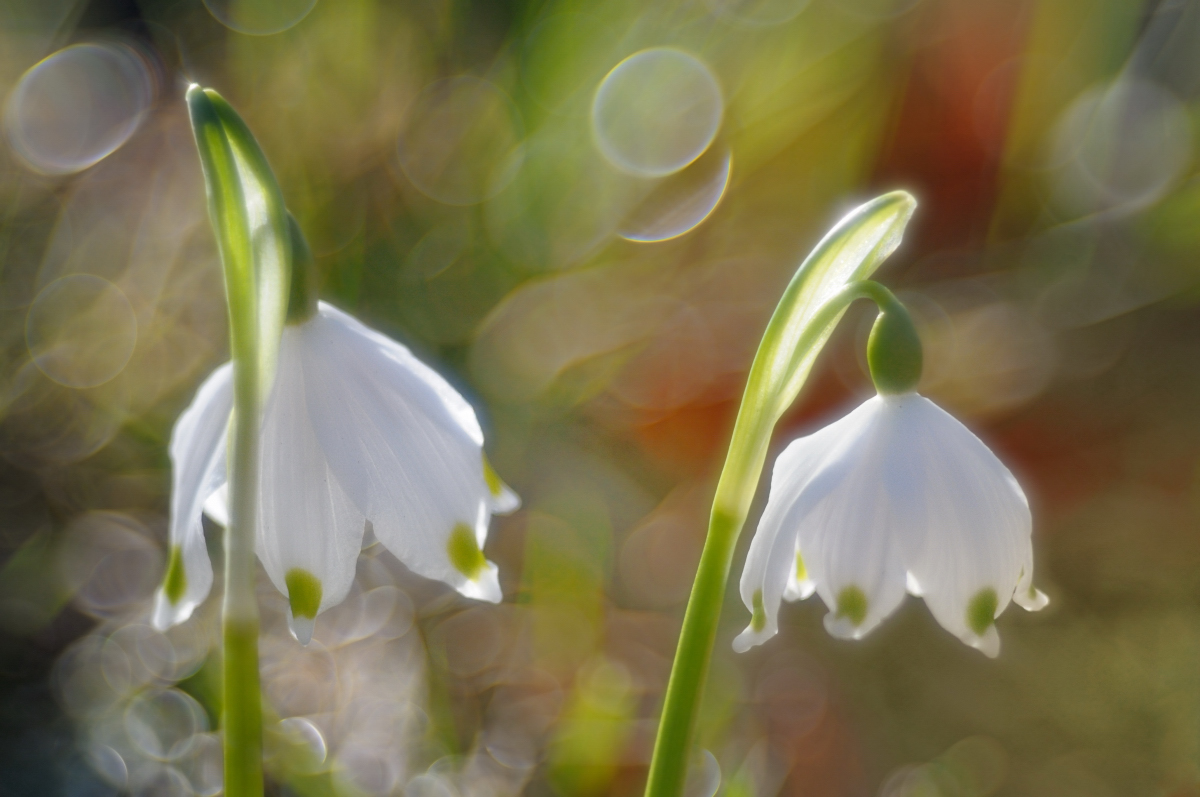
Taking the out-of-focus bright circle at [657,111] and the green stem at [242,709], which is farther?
the out-of-focus bright circle at [657,111]

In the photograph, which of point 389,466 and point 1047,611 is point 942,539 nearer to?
point 389,466

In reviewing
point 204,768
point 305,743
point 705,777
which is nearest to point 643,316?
point 705,777

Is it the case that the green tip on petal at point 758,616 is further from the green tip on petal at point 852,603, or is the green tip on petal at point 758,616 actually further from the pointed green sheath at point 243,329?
the pointed green sheath at point 243,329

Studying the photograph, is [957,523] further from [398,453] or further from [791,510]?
[398,453]

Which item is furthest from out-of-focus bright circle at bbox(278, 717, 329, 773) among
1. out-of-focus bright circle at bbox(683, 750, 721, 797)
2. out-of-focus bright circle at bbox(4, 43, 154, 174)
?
out-of-focus bright circle at bbox(4, 43, 154, 174)

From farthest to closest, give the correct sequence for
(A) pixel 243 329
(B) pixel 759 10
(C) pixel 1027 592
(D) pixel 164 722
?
(B) pixel 759 10 < (D) pixel 164 722 < (C) pixel 1027 592 < (A) pixel 243 329

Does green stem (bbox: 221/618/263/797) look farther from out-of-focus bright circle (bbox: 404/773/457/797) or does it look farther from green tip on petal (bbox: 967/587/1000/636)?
out-of-focus bright circle (bbox: 404/773/457/797)

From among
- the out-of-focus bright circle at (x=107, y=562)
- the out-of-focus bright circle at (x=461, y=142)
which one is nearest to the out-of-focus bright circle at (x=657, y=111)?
the out-of-focus bright circle at (x=461, y=142)

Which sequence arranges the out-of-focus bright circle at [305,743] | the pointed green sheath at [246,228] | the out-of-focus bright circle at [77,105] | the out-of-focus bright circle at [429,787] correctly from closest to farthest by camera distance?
the pointed green sheath at [246,228] → the out-of-focus bright circle at [305,743] → the out-of-focus bright circle at [429,787] → the out-of-focus bright circle at [77,105]
